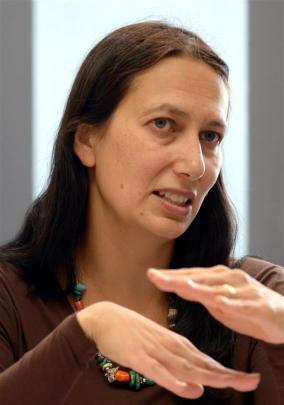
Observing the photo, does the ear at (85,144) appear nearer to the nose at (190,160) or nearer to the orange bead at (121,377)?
the nose at (190,160)

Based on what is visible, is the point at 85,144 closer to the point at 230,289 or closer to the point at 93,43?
the point at 230,289

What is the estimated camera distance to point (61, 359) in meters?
1.34

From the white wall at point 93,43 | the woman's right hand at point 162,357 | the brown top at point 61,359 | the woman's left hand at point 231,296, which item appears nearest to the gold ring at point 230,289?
the woman's left hand at point 231,296

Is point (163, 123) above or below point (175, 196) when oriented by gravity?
above

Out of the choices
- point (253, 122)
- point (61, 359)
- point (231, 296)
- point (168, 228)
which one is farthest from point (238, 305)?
point (253, 122)

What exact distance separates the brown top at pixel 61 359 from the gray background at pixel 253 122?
1124 millimetres

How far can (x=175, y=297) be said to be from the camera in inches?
72.2

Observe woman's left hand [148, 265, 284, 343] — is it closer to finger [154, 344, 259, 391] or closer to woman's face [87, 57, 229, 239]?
finger [154, 344, 259, 391]

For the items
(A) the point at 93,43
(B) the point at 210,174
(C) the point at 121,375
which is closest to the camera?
(C) the point at 121,375

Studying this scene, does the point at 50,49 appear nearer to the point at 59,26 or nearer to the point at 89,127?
the point at 59,26

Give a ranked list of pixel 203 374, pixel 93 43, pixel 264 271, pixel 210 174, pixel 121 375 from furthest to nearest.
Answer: pixel 93 43 < pixel 264 271 < pixel 210 174 < pixel 121 375 < pixel 203 374

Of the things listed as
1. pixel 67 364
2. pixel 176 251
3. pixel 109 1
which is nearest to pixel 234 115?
pixel 109 1

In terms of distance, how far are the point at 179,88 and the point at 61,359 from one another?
655mm

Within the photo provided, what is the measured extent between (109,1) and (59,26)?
217 mm
